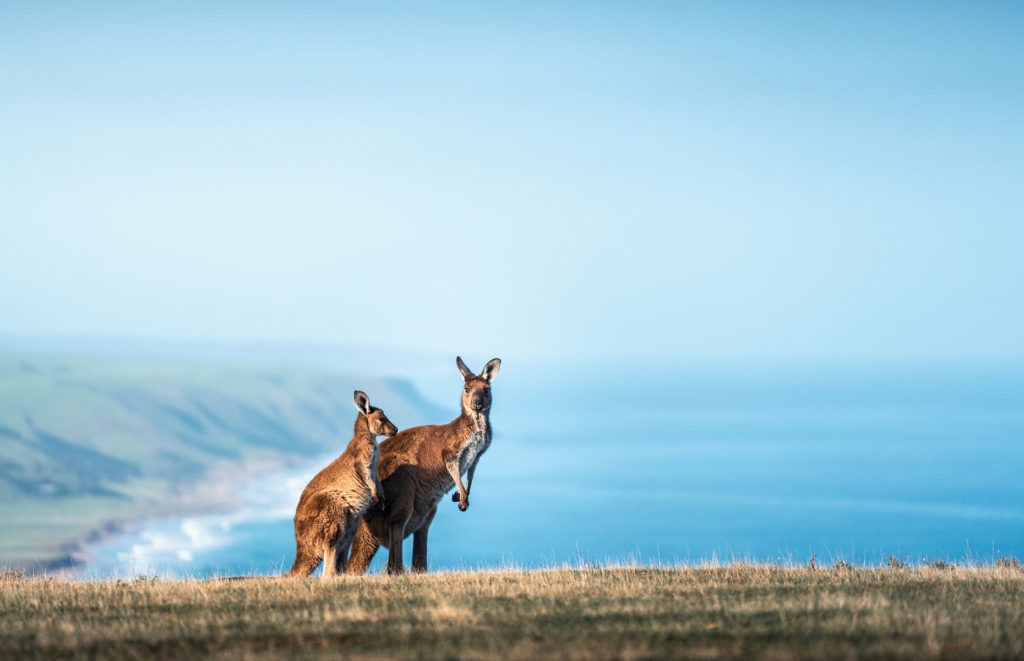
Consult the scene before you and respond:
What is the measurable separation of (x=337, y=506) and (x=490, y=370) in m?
3.02

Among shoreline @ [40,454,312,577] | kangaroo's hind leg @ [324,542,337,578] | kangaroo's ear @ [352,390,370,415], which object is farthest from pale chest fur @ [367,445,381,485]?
shoreline @ [40,454,312,577]

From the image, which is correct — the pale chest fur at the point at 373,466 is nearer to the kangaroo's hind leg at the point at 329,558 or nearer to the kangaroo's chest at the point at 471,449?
the kangaroo's hind leg at the point at 329,558

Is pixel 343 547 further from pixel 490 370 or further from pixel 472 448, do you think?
pixel 490 370

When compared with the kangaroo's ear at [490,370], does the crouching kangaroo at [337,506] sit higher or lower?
lower

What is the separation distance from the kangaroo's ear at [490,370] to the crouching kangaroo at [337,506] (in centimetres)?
189

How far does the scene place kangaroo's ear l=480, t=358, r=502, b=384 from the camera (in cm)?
1520

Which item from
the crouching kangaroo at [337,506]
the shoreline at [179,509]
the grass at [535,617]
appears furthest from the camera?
the shoreline at [179,509]

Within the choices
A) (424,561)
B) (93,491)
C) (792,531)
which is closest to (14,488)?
(93,491)

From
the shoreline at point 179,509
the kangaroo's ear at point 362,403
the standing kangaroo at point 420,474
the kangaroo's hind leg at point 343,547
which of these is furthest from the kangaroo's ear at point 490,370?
the shoreline at point 179,509

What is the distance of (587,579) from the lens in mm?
12516

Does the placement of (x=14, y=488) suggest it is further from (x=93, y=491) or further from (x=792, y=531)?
(x=792, y=531)

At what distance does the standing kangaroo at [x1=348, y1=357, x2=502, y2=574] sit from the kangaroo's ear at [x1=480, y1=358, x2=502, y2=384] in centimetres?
8

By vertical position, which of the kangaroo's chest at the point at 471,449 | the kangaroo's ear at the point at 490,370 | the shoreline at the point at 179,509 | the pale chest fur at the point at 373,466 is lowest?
the pale chest fur at the point at 373,466

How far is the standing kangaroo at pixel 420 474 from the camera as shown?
1433 centimetres
